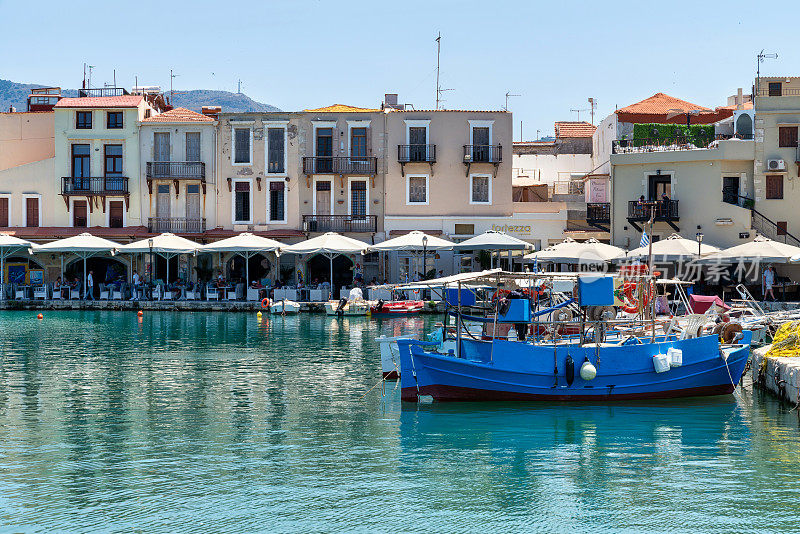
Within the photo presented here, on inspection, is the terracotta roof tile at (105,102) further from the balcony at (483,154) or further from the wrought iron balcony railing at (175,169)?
the balcony at (483,154)

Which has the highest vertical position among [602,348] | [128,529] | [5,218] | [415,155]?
[415,155]

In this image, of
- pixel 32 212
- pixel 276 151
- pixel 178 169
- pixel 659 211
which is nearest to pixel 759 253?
pixel 659 211

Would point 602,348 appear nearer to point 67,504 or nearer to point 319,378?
point 319,378

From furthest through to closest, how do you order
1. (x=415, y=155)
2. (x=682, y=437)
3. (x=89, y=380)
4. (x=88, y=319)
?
(x=415, y=155) < (x=88, y=319) < (x=89, y=380) < (x=682, y=437)

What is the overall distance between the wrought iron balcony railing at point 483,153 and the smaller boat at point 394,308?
38.0 feet

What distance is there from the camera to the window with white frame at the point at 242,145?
169 feet

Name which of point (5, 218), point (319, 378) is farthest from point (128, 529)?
point (5, 218)

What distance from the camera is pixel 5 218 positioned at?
51688 millimetres

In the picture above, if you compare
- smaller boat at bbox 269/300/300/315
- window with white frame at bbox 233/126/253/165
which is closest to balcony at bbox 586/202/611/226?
smaller boat at bbox 269/300/300/315

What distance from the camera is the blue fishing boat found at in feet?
66.6

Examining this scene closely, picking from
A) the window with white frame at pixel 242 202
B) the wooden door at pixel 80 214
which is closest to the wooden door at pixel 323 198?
the window with white frame at pixel 242 202

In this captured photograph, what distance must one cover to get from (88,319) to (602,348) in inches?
1060

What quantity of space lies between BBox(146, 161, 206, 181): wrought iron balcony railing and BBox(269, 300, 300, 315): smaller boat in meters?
11.9

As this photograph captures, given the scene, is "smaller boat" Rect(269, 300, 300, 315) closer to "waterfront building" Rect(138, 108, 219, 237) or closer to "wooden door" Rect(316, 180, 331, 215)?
"wooden door" Rect(316, 180, 331, 215)
